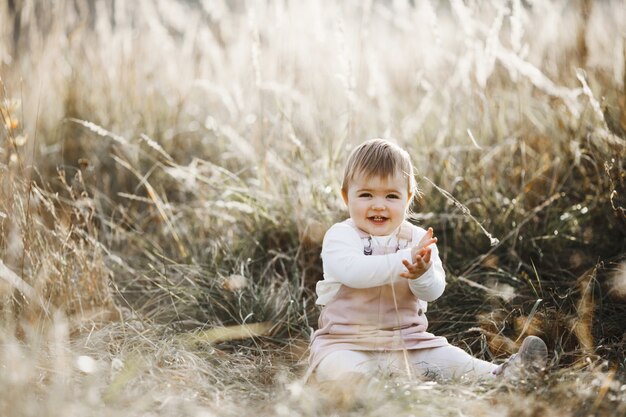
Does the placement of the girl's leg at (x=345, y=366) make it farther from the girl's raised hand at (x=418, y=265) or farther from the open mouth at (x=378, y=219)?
the open mouth at (x=378, y=219)

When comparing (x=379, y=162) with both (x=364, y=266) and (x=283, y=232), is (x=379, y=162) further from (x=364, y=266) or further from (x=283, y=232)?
(x=283, y=232)

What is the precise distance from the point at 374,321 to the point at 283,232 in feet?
2.75

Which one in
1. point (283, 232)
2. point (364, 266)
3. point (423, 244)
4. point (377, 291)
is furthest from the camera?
point (283, 232)

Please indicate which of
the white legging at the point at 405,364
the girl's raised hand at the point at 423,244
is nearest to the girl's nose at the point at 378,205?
the girl's raised hand at the point at 423,244

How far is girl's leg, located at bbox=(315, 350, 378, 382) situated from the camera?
2088mm

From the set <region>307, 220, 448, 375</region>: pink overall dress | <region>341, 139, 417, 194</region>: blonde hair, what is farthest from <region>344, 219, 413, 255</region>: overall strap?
<region>341, 139, 417, 194</region>: blonde hair

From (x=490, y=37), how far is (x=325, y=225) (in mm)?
975

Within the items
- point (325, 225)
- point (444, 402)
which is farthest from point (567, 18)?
point (444, 402)

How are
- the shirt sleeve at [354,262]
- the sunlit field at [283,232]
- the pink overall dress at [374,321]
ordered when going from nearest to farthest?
the sunlit field at [283,232] < the shirt sleeve at [354,262] < the pink overall dress at [374,321]

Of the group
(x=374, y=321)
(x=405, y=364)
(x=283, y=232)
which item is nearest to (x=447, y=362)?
(x=405, y=364)

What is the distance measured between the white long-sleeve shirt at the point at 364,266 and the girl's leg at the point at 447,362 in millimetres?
165

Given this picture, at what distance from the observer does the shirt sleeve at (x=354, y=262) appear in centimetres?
211

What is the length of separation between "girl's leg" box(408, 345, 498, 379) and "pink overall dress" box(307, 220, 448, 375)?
3 centimetres

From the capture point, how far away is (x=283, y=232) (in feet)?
9.78
